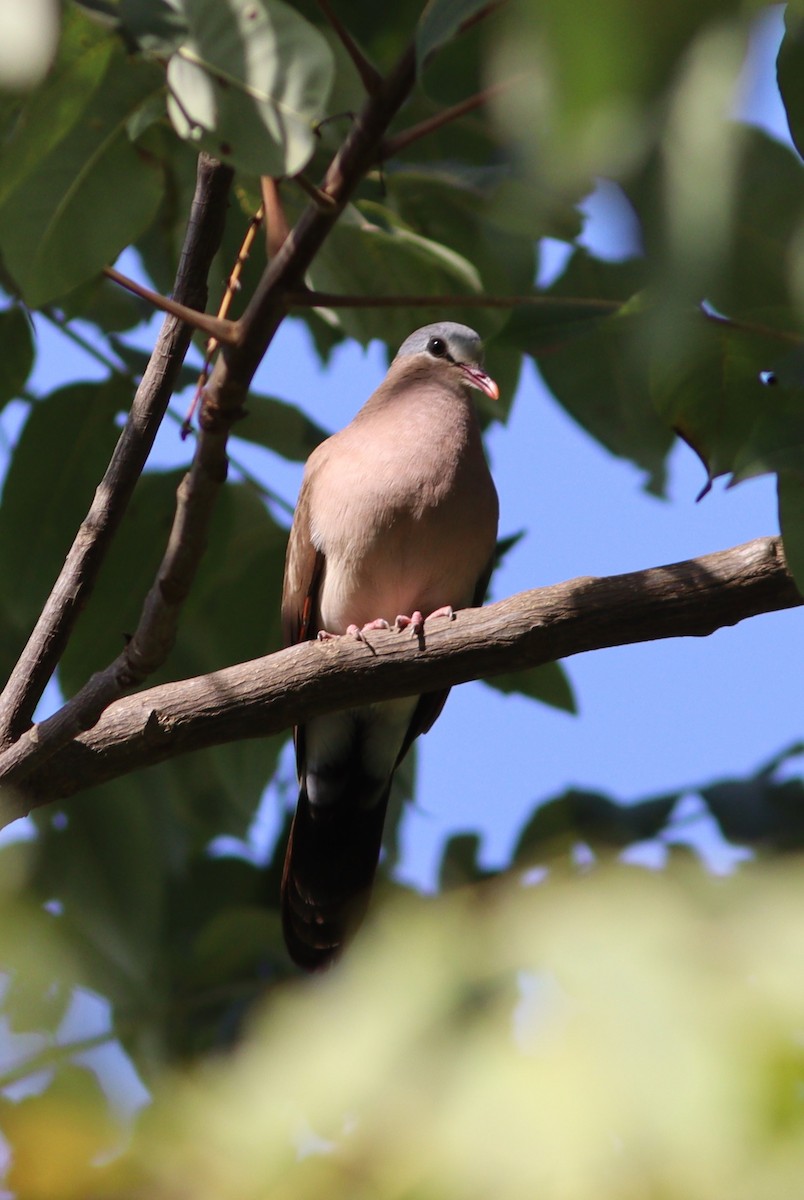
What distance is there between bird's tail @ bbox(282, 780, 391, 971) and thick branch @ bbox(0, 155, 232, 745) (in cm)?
139

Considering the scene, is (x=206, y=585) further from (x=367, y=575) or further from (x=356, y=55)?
(x=356, y=55)

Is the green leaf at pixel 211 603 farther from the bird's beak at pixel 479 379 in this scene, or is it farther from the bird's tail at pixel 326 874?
the bird's beak at pixel 479 379

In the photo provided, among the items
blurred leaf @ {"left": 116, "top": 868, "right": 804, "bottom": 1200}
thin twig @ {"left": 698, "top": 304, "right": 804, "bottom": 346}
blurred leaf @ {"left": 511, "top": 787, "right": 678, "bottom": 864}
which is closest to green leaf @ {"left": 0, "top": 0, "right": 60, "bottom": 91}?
blurred leaf @ {"left": 116, "top": 868, "right": 804, "bottom": 1200}

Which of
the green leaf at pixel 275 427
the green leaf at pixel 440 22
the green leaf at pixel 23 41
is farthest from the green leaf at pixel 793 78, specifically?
the green leaf at pixel 275 427

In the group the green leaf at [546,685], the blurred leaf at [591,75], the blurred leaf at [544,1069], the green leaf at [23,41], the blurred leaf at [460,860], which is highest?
the green leaf at [23,41]

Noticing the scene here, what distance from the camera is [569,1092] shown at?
0.86m

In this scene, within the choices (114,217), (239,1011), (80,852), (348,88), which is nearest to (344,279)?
(348,88)

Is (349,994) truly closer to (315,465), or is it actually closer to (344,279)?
(344,279)

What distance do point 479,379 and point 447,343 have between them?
0.41 metres

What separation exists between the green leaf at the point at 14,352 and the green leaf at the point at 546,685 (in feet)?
5.23

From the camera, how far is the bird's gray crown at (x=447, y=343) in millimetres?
4680

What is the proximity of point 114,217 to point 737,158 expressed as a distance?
1963 mm

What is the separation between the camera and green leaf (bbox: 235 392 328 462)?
3936 mm

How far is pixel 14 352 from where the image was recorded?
3592 millimetres
